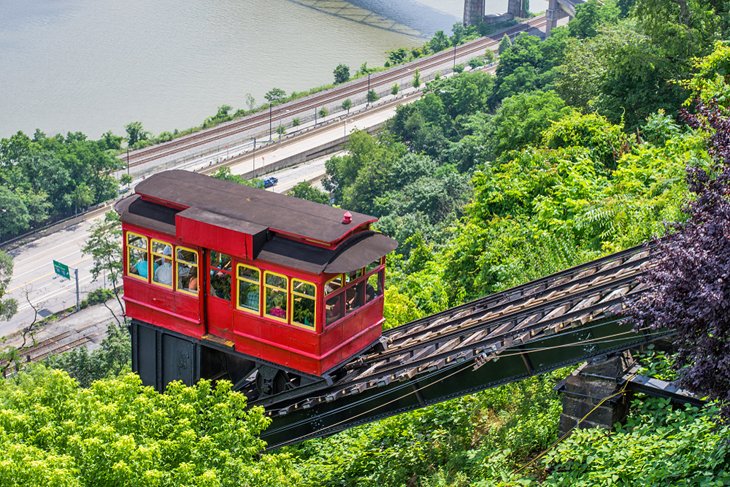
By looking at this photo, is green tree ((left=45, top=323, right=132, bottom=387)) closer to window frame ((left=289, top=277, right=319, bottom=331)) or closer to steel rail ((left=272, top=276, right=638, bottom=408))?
steel rail ((left=272, top=276, right=638, bottom=408))

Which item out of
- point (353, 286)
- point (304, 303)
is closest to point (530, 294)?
point (353, 286)

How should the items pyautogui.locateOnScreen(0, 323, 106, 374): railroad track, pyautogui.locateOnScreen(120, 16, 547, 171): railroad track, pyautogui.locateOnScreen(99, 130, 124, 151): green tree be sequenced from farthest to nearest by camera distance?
pyautogui.locateOnScreen(120, 16, 547, 171): railroad track, pyautogui.locateOnScreen(99, 130, 124, 151): green tree, pyautogui.locateOnScreen(0, 323, 106, 374): railroad track

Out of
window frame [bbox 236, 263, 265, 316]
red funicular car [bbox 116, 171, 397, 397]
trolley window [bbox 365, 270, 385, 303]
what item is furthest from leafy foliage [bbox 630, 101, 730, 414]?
window frame [bbox 236, 263, 265, 316]

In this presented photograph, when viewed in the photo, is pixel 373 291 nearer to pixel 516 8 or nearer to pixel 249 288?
pixel 249 288

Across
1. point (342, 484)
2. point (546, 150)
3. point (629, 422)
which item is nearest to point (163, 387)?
point (342, 484)

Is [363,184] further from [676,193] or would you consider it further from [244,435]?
[244,435]

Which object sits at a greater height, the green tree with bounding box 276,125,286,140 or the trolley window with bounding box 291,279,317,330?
the trolley window with bounding box 291,279,317,330

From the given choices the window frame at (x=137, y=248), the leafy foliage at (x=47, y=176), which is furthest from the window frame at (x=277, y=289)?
the leafy foliage at (x=47, y=176)
